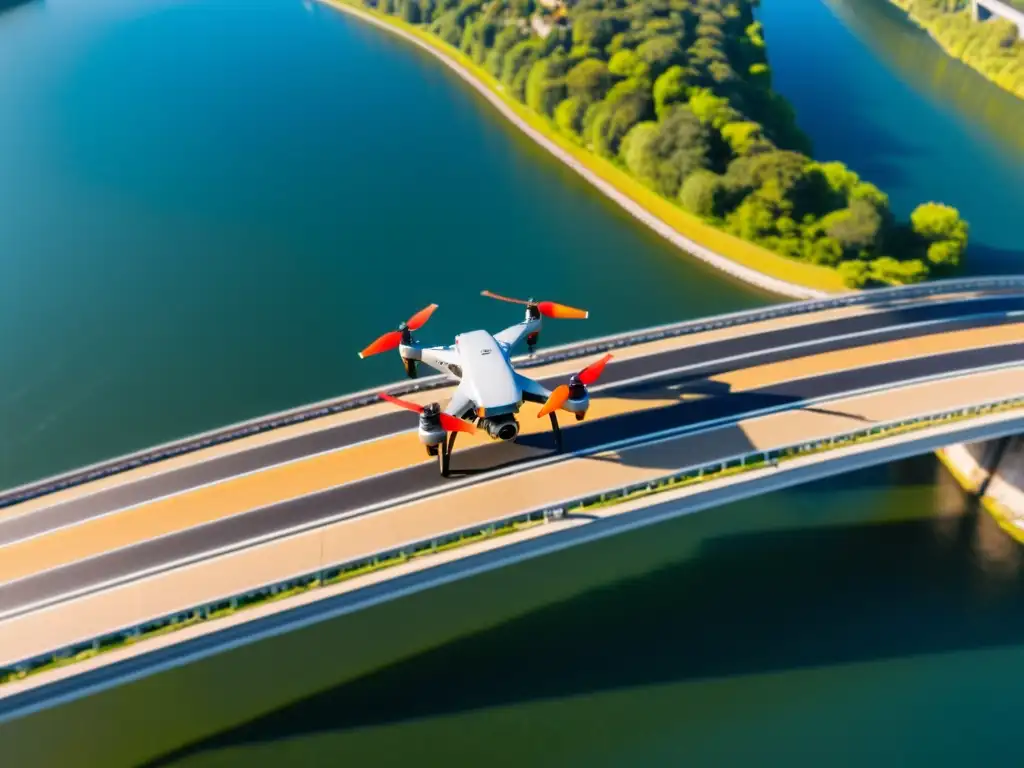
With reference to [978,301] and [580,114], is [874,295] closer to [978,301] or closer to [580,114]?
[978,301]

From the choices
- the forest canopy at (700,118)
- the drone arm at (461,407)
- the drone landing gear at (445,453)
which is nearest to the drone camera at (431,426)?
the drone landing gear at (445,453)

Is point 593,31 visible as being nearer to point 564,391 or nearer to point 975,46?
point 975,46

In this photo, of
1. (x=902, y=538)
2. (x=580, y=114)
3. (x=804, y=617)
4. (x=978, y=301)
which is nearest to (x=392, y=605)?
(x=804, y=617)

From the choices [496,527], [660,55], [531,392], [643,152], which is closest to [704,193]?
[643,152]

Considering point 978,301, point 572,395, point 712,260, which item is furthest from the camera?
point 712,260

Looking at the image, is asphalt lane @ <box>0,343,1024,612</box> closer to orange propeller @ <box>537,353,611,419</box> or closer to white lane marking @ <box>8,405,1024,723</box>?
white lane marking @ <box>8,405,1024,723</box>

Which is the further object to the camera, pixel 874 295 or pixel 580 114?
pixel 580 114

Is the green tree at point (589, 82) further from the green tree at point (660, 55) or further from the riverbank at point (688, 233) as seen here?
Answer: the riverbank at point (688, 233)
